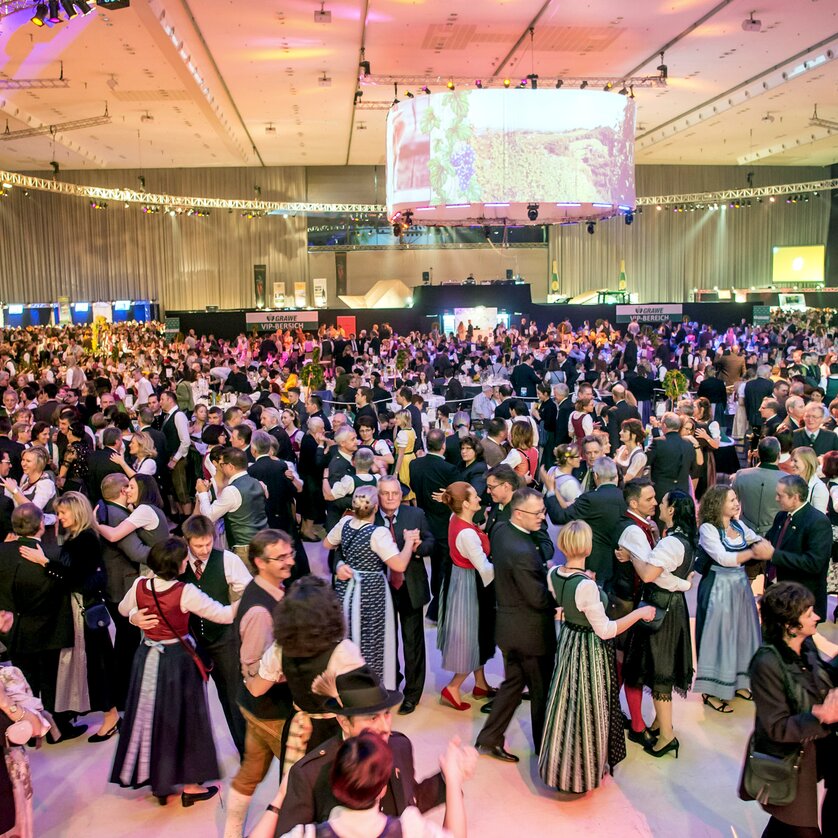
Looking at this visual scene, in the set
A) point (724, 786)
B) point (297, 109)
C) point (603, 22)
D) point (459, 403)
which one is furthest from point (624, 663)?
point (297, 109)

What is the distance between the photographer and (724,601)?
416cm

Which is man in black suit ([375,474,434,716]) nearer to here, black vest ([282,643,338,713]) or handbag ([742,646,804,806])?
black vest ([282,643,338,713])

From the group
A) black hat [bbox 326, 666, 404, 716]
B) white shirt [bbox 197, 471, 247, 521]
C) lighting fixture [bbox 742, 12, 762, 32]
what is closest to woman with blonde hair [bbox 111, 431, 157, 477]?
white shirt [bbox 197, 471, 247, 521]

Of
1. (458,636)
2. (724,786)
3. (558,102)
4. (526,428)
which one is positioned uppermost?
(558,102)

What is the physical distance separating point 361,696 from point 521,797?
1757mm

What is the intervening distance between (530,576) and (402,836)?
1.87 meters

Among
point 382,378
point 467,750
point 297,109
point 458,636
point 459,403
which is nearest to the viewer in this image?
point 467,750

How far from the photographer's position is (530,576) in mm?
3652

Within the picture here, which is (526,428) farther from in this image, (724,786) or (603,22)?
(603,22)

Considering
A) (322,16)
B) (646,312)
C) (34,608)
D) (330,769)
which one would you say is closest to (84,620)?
(34,608)

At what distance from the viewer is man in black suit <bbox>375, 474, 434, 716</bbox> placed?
165 inches

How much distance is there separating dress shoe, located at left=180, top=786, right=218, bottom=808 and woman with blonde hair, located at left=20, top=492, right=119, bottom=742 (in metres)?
0.81

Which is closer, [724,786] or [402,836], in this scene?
[402,836]

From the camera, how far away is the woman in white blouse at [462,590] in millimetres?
4188
